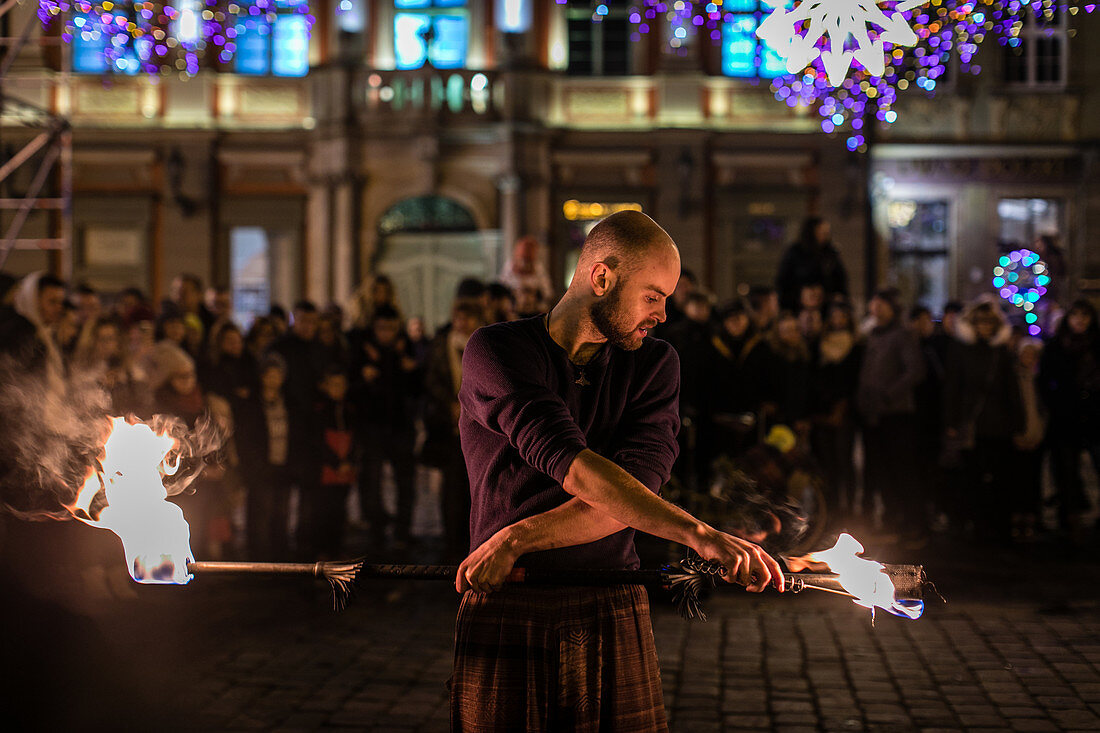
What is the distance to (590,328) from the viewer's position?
8.34ft

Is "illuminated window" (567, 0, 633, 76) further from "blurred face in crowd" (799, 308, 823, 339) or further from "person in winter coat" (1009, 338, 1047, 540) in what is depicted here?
"person in winter coat" (1009, 338, 1047, 540)

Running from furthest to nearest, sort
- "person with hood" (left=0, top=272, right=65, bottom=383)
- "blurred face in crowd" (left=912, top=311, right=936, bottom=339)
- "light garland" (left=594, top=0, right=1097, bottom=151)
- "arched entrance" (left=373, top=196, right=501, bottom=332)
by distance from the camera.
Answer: "arched entrance" (left=373, top=196, right=501, bottom=332) < "light garland" (left=594, top=0, right=1097, bottom=151) < "blurred face in crowd" (left=912, top=311, right=936, bottom=339) < "person with hood" (left=0, top=272, right=65, bottom=383)

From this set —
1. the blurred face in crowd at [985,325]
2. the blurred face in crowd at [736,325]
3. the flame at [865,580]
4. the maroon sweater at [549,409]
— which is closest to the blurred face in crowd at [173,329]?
the blurred face in crowd at [736,325]

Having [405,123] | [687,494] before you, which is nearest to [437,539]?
[687,494]

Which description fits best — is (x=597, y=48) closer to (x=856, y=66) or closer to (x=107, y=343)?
(x=856, y=66)

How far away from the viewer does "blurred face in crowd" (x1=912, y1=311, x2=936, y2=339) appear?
33.0 ft

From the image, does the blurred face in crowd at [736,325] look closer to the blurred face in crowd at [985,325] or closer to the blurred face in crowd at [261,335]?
the blurred face in crowd at [985,325]

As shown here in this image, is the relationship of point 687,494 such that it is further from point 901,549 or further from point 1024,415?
point 1024,415

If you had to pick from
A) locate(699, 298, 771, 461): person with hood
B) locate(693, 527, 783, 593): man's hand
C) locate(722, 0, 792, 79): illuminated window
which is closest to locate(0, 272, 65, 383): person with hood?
locate(699, 298, 771, 461): person with hood

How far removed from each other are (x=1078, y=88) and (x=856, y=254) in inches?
212

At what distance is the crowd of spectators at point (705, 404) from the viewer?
798 centimetres

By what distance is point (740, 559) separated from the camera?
2295 millimetres

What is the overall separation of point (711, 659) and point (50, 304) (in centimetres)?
472

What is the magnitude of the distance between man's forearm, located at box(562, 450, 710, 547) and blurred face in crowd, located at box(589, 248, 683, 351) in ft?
1.06
